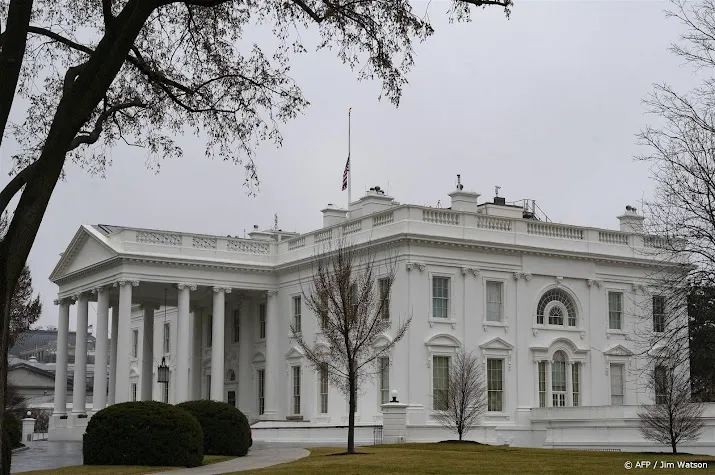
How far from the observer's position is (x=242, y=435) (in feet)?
109

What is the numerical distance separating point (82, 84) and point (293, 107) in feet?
15.4

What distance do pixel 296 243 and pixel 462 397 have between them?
15471mm

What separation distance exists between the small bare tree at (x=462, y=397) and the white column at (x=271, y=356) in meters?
11.4

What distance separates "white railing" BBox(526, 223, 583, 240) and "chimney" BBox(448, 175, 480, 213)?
265 cm

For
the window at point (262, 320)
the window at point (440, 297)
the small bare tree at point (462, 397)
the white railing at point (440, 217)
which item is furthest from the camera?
the window at point (262, 320)

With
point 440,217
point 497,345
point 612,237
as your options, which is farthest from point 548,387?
point 440,217

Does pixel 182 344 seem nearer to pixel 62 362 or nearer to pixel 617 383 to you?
pixel 62 362

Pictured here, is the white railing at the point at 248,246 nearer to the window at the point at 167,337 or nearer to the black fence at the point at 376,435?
the window at the point at 167,337

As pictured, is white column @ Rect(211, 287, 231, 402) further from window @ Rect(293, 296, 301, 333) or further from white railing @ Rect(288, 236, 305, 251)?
white railing @ Rect(288, 236, 305, 251)

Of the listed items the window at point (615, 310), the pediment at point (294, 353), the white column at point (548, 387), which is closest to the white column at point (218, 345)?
the pediment at point (294, 353)

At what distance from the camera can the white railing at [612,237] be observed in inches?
2079

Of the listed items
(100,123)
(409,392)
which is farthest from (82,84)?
(409,392)

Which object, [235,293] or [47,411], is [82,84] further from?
[47,411]

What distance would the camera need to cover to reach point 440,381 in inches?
1843
